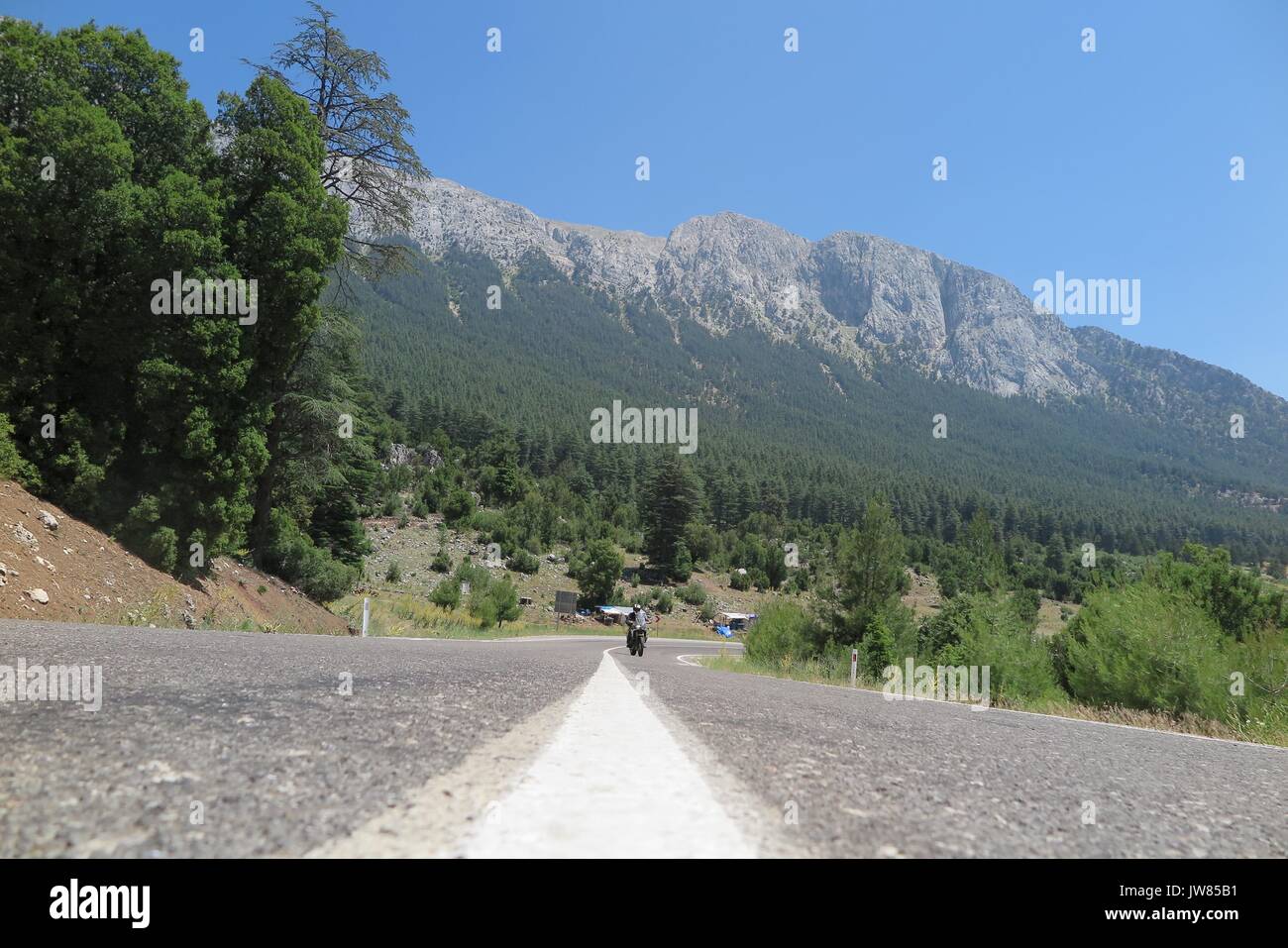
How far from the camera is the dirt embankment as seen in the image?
1010 centimetres

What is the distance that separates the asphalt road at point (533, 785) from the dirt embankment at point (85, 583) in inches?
320

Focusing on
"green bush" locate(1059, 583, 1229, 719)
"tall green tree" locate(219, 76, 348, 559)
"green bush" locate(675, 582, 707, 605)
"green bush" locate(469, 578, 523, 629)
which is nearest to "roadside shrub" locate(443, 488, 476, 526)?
"green bush" locate(675, 582, 707, 605)

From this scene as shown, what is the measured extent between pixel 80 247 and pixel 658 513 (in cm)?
7872

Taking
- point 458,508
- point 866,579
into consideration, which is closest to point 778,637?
point 866,579

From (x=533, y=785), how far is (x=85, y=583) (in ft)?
42.8

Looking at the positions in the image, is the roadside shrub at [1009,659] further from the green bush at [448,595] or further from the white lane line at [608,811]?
the green bush at [448,595]

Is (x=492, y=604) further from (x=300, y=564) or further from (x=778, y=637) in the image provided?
(x=778, y=637)

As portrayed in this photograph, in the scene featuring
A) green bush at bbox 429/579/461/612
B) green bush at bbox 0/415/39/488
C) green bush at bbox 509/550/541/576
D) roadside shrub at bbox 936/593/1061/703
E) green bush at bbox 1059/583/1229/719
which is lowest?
green bush at bbox 509/550/541/576

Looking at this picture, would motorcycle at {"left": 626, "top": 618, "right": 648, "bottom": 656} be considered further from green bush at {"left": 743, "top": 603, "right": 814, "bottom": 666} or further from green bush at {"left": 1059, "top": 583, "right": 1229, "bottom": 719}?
green bush at {"left": 1059, "top": 583, "right": 1229, "bottom": 719}

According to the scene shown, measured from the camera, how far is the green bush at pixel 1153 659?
31.5 feet

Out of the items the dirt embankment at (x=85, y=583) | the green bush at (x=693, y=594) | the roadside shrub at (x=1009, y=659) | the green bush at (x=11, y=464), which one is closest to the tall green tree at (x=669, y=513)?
the green bush at (x=693, y=594)

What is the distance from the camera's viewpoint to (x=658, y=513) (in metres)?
90.6

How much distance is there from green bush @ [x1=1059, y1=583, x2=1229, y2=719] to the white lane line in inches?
414
